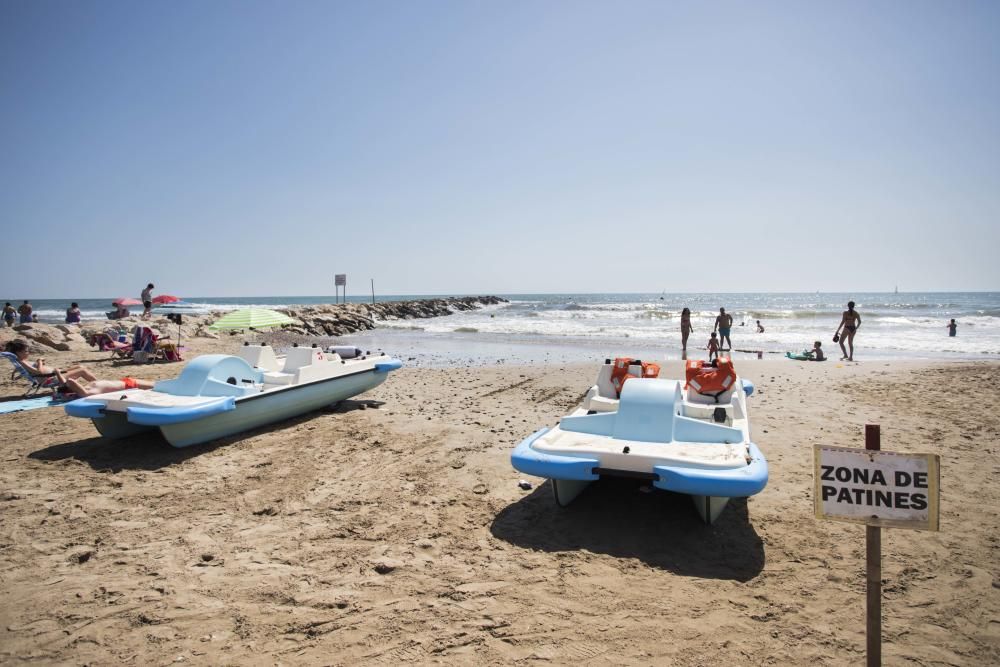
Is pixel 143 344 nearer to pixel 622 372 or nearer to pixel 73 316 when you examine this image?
pixel 73 316

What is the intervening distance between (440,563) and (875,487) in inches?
113

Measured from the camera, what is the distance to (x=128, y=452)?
6.53 m

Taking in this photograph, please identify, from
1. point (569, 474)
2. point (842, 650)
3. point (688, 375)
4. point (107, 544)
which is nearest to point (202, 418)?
point (107, 544)

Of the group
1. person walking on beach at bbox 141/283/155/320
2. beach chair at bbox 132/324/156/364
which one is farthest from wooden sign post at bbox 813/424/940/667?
person walking on beach at bbox 141/283/155/320

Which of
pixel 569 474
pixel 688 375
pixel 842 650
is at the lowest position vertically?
pixel 842 650

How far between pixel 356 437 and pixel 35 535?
140 inches

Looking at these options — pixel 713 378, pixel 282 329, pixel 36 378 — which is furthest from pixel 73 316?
pixel 713 378

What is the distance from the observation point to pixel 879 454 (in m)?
2.40

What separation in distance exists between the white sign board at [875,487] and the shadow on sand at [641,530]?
5.25 feet

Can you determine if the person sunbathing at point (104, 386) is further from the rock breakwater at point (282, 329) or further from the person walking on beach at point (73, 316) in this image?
the person walking on beach at point (73, 316)

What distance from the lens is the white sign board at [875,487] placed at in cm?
232

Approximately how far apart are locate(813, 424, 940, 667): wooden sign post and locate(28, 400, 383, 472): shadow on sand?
263 inches

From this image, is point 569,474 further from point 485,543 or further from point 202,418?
point 202,418

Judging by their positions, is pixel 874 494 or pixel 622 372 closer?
pixel 874 494
